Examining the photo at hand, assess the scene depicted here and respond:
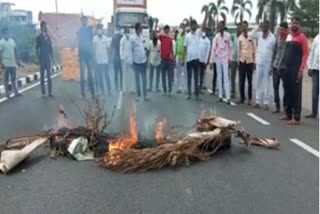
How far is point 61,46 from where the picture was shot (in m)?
22.2

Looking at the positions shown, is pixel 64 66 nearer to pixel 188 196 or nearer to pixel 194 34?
pixel 194 34

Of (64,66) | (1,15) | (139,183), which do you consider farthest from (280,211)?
(64,66)

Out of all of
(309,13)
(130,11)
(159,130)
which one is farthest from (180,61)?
(309,13)

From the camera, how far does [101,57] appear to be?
1467 centimetres

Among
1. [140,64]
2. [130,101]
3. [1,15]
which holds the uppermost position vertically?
[1,15]

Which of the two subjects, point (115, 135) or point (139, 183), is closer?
point (139, 183)

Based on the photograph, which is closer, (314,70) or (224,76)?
(314,70)

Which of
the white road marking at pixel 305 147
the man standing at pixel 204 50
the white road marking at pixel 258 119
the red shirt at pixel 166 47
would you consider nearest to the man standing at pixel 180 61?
the red shirt at pixel 166 47

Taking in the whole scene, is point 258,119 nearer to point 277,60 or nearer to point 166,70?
point 277,60

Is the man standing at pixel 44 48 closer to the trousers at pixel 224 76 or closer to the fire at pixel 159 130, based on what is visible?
the trousers at pixel 224 76

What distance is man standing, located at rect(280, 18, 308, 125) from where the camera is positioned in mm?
9773

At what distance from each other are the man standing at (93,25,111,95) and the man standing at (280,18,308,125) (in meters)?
5.86

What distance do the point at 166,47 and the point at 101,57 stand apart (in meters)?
1.69

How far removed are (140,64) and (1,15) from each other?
6708 mm
